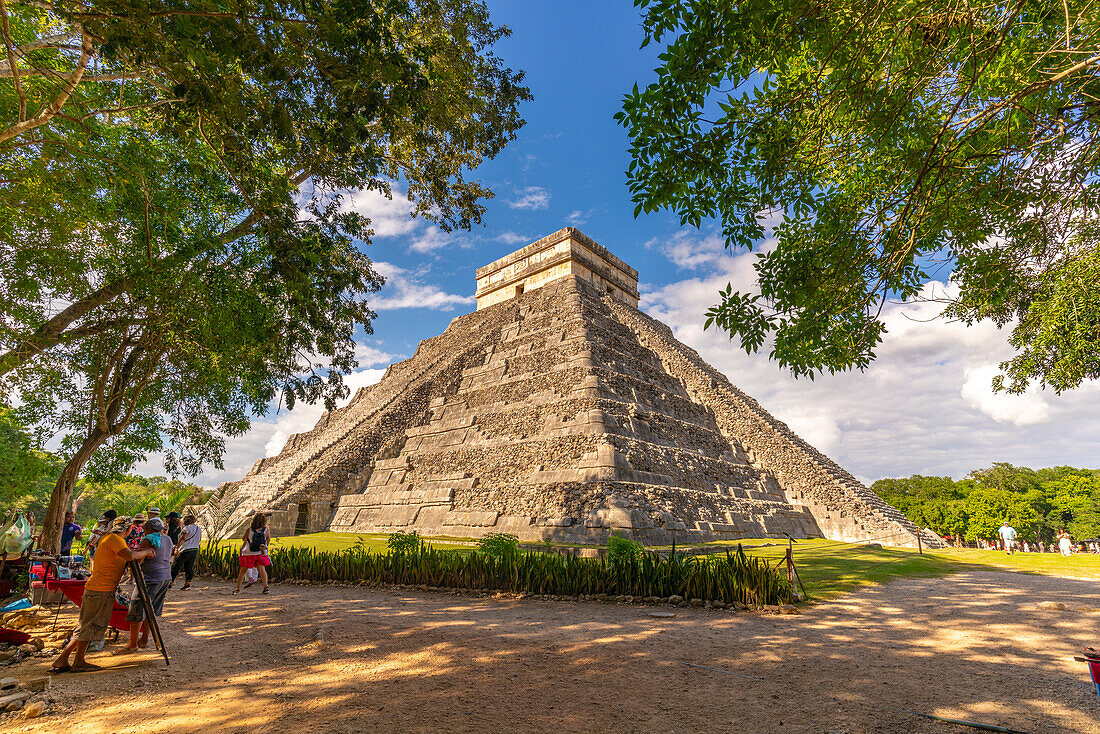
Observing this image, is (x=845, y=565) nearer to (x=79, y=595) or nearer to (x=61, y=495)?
(x=79, y=595)

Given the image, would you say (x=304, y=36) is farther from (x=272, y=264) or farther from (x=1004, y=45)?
(x=1004, y=45)

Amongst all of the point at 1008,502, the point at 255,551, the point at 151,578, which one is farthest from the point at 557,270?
the point at 1008,502

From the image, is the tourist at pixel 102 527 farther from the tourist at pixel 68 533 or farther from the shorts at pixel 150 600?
the shorts at pixel 150 600

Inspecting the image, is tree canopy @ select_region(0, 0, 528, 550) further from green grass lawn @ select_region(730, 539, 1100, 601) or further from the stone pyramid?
green grass lawn @ select_region(730, 539, 1100, 601)

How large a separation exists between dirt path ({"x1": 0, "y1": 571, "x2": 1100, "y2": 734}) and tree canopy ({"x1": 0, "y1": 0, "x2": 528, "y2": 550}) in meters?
4.44

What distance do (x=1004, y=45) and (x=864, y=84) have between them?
1165 mm

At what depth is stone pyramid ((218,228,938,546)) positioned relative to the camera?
1288cm

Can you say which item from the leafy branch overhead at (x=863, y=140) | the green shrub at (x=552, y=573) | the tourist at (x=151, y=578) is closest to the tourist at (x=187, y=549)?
A: the green shrub at (x=552, y=573)

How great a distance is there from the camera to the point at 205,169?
7961mm

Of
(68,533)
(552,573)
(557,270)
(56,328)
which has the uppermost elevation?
(557,270)

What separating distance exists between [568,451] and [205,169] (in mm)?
10095

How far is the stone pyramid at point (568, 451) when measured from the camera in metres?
12.9

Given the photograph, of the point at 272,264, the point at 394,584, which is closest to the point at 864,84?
the point at 272,264

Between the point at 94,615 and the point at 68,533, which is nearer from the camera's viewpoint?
the point at 94,615
